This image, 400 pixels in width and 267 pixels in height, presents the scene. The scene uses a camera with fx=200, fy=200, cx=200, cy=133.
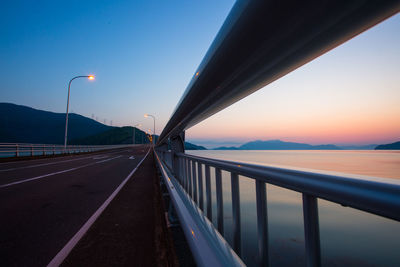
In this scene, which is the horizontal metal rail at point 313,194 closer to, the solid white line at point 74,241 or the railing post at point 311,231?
the railing post at point 311,231

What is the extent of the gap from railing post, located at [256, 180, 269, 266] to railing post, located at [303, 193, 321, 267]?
409 mm

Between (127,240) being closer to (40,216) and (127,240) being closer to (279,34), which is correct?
(40,216)

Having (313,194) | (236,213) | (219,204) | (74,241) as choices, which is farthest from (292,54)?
(74,241)

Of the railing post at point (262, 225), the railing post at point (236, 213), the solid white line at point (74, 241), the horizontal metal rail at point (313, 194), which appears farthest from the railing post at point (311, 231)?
the solid white line at point (74, 241)

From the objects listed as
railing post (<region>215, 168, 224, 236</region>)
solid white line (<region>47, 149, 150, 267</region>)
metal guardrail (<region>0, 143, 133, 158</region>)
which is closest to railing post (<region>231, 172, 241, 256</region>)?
railing post (<region>215, 168, 224, 236</region>)

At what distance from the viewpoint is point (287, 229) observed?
543cm

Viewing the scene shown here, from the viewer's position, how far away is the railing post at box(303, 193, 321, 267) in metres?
0.99

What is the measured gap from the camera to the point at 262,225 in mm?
1420

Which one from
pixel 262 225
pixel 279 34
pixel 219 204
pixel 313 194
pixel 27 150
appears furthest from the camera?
pixel 27 150

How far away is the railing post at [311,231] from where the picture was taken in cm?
99

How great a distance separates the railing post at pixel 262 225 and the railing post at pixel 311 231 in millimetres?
409

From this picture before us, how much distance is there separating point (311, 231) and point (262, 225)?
0.45m

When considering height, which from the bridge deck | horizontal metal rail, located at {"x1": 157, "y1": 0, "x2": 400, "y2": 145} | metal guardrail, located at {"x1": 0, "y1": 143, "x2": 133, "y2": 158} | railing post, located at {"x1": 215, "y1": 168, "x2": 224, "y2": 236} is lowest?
the bridge deck

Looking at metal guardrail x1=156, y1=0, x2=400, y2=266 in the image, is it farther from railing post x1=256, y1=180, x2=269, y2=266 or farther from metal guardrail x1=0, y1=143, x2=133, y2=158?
metal guardrail x1=0, y1=143, x2=133, y2=158
